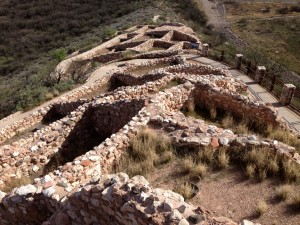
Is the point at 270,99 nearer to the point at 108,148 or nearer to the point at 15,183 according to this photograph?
the point at 108,148

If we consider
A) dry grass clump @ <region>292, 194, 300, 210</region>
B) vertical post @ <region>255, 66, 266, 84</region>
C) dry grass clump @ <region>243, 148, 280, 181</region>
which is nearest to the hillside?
vertical post @ <region>255, 66, 266, 84</region>

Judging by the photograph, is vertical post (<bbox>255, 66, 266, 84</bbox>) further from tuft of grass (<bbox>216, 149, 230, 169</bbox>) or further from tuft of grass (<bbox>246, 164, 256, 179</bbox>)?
tuft of grass (<bbox>246, 164, 256, 179</bbox>)

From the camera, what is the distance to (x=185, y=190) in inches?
260

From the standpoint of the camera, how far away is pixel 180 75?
14.4 meters

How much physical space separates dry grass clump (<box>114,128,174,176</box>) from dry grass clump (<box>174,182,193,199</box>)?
1.05 m

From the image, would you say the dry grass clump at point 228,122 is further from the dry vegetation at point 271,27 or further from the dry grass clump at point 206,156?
the dry vegetation at point 271,27

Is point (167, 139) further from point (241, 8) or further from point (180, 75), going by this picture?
point (241, 8)

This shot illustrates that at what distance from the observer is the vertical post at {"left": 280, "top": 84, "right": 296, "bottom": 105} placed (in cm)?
1362

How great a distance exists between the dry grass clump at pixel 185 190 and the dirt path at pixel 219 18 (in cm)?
3814

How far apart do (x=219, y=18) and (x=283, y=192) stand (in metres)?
53.6

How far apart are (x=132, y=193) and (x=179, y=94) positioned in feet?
23.9

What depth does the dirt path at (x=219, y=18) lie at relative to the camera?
45.3 metres

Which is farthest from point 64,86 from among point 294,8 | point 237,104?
point 294,8

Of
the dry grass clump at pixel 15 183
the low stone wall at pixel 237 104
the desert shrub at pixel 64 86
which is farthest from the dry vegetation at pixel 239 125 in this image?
the desert shrub at pixel 64 86
